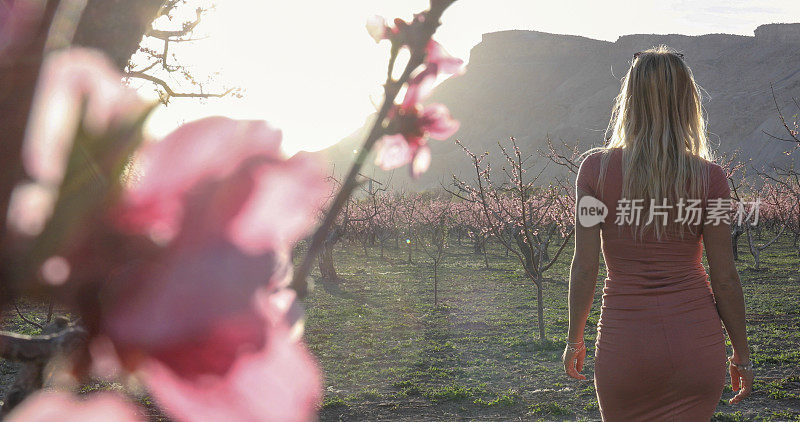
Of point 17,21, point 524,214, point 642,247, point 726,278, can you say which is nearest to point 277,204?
point 17,21

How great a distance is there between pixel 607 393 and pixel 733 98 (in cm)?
5403

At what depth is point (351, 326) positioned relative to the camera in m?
8.96

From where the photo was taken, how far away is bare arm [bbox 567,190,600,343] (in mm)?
2367

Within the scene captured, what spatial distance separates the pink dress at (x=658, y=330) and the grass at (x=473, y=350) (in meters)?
3.10

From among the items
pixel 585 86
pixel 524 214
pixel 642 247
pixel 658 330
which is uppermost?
pixel 585 86

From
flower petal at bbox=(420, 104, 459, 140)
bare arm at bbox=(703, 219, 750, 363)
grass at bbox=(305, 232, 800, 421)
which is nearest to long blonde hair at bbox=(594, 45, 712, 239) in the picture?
bare arm at bbox=(703, 219, 750, 363)

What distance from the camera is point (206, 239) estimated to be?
0.23m

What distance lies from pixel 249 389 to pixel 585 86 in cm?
6960

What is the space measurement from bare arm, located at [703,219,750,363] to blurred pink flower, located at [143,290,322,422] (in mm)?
2311

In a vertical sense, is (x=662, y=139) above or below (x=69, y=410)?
above

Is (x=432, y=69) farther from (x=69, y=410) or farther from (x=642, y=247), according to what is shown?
(x=642, y=247)

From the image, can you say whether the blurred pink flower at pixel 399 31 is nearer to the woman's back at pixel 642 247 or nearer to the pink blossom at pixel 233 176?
the pink blossom at pixel 233 176

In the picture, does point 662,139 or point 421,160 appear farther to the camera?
point 662,139

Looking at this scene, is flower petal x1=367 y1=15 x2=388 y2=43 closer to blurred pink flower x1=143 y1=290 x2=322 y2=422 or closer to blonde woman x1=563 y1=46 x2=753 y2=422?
blurred pink flower x1=143 y1=290 x2=322 y2=422
